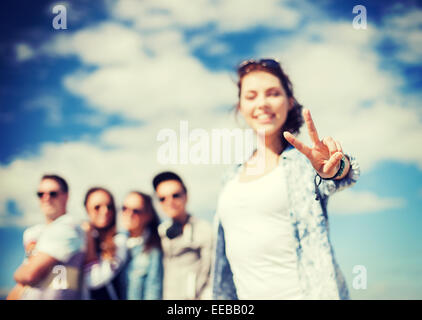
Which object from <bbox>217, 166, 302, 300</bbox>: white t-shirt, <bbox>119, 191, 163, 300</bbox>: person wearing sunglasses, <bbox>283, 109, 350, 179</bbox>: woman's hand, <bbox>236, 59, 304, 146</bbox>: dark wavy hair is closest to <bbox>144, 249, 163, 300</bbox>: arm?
<bbox>119, 191, 163, 300</bbox>: person wearing sunglasses

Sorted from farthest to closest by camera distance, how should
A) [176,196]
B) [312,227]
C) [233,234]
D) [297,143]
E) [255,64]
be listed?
[176,196] < [255,64] < [233,234] < [312,227] < [297,143]

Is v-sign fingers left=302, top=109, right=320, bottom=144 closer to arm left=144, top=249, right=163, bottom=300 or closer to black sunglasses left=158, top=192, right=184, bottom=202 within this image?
black sunglasses left=158, top=192, right=184, bottom=202

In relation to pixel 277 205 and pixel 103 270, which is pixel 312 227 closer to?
pixel 277 205

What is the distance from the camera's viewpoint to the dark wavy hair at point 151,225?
2.14m

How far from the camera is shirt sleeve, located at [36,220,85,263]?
2.05 meters

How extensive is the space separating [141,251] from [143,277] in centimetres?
13

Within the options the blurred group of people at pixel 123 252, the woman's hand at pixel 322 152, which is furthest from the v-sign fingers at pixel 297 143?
the blurred group of people at pixel 123 252

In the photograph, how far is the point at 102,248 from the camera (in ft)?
7.11

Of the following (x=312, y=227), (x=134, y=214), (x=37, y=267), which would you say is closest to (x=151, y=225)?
(x=134, y=214)

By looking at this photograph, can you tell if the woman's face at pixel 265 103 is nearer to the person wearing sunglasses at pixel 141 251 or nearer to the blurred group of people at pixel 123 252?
the blurred group of people at pixel 123 252

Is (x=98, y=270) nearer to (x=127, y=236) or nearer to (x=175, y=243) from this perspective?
(x=127, y=236)

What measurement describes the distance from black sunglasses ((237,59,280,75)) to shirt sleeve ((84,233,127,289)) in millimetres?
1101
